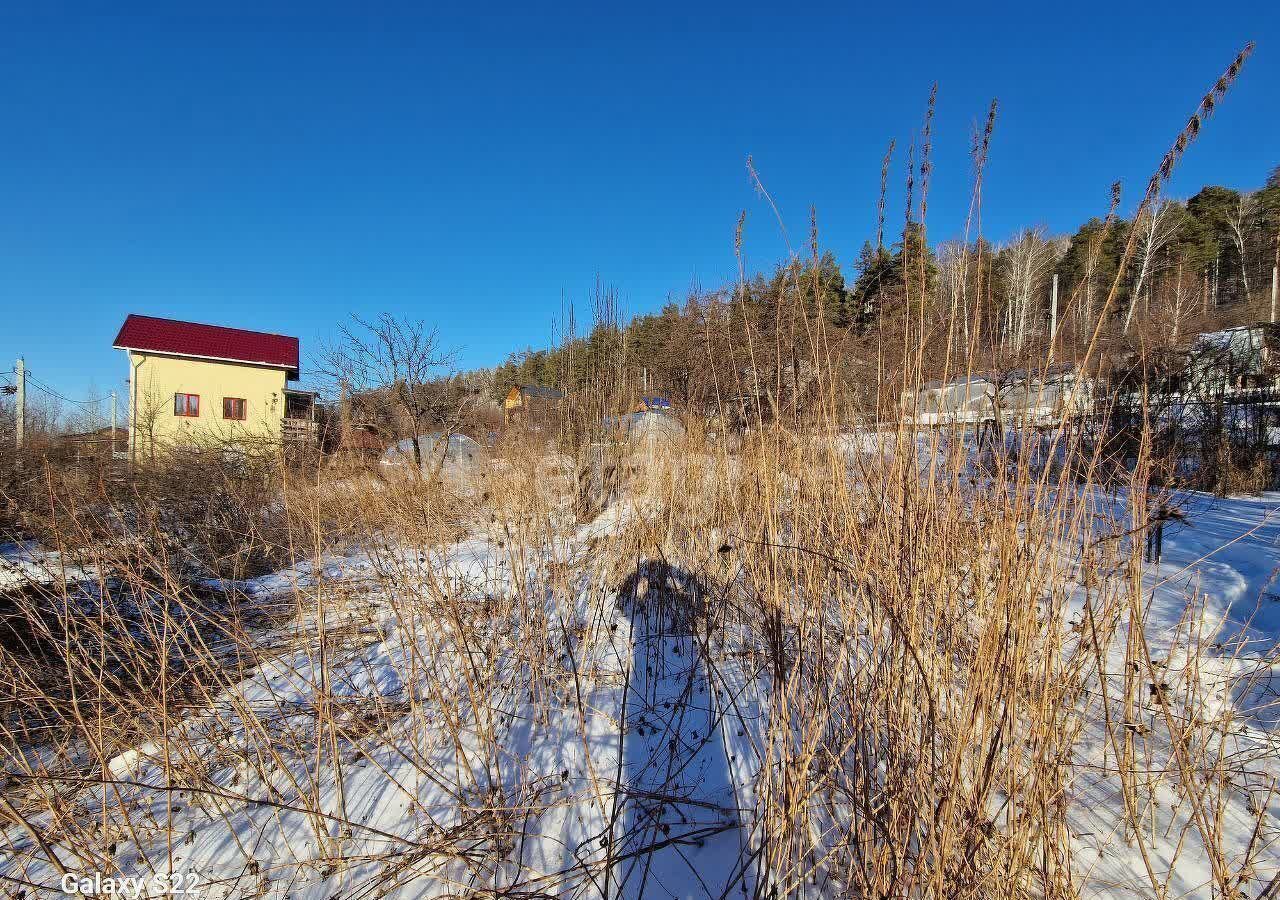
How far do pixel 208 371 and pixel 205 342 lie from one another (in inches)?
38.1

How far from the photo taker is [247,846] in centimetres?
135

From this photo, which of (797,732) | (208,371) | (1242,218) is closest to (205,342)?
(208,371)

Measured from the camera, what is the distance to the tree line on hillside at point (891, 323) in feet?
4.08

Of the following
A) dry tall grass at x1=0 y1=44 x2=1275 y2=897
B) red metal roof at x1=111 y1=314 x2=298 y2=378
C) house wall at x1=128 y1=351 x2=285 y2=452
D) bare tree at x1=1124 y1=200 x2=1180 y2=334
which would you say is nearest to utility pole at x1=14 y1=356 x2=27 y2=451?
house wall at x1=128 y1=351 x2=285 y2=452

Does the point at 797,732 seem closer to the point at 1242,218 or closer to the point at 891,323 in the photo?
the point at 891,323

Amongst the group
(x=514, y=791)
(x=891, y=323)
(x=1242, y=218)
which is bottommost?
(x=514, y=791)

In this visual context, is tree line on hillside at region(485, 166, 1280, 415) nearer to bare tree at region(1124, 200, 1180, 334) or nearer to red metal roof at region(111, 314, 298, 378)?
bare tree at region(1124, 200, 1180, 334)

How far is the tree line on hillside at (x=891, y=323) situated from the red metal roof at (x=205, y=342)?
1307cm

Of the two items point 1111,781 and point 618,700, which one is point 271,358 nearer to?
point 618,700

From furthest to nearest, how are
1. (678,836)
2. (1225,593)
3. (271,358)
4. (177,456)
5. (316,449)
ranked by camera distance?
(271,358)
(316,449)
(177,456)
(1225,593)
(678,836)

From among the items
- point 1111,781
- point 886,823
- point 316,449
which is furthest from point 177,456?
point 1111,781

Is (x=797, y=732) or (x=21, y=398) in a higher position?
(x=21, y=398)

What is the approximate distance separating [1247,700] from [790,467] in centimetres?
183

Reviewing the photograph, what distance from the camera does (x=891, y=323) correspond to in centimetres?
161
